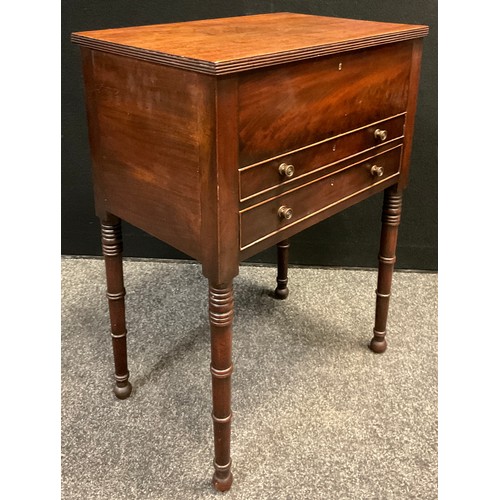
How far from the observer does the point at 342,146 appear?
5.06ft

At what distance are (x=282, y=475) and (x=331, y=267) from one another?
127cm

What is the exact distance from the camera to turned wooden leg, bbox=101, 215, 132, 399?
1.69m

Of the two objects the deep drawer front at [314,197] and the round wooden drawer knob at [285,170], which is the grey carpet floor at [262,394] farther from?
the round wooden drawer knob at [285,170]

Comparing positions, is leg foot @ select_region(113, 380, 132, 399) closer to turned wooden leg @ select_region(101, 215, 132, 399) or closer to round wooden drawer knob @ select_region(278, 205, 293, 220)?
turned wooden leg @ select_region(101, 215, 132, 399)

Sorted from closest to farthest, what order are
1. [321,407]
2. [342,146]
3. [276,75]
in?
[276,75], [342,146], [321,407]

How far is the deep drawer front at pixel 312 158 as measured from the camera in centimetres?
131

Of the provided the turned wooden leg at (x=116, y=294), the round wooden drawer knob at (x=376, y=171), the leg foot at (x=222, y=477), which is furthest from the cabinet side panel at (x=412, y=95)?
the leg foot at (x=222, y=477)

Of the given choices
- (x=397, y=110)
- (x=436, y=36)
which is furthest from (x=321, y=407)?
(x=436, y=36)

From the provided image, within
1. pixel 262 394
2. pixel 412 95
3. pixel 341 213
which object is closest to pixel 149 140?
pixel 412 95

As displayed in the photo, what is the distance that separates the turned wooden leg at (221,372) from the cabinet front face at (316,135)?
15 cm

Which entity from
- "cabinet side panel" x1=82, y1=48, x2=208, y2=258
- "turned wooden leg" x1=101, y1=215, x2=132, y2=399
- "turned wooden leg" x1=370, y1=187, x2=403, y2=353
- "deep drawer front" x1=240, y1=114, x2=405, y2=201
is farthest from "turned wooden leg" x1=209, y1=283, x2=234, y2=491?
"turned wooden leg" x1=370, y1=187, x2=403, y2=353

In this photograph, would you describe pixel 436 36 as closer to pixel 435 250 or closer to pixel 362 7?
pixel 362 7

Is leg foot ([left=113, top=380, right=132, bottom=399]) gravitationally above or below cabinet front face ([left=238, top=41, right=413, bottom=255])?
below

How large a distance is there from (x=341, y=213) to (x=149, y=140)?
1421mm
